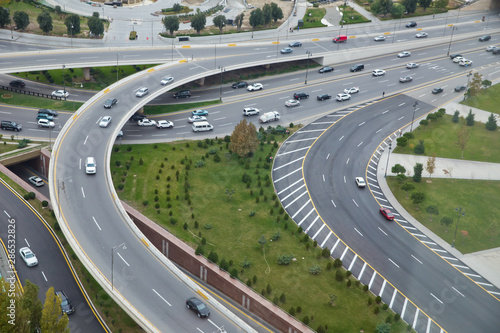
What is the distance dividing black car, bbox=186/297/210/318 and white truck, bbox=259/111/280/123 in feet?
184

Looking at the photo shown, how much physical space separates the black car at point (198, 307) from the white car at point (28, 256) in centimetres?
2394

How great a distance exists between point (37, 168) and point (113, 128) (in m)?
16.5

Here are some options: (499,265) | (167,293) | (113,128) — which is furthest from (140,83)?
(499,265)

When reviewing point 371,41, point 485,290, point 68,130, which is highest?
point 371,41

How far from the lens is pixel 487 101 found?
126250mm

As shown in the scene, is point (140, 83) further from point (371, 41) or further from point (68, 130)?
point (371, 41)

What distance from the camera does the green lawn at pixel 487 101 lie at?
123750 millimetres

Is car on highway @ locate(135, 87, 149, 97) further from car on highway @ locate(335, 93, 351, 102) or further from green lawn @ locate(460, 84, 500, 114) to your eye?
green lawn @ locate(460, 84, 500, 114)

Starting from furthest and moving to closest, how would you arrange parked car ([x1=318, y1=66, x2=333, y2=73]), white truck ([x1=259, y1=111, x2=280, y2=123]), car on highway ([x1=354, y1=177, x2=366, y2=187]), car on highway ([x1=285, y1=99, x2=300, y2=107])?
parked car ([x1=318, y1=66, x2=333, y2=73]), car on highway ([x1=285, y1=99, x2=300, y2=107]), white truck ([x1=259, y1=111, x2=280, y2=123]), car on highway ([x1=354, y1=177, x2=366, y2=187])

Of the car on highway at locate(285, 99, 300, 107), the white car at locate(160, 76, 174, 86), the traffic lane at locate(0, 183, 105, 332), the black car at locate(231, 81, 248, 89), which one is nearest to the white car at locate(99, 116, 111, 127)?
the traffic lane at locate(0, 183, 105, 332)

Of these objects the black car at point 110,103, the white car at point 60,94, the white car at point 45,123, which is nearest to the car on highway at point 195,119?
the black car at point 110,103

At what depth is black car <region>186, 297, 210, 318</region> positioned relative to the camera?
2458 inches

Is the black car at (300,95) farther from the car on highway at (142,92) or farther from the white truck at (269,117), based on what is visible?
the car on highway at (142,92)

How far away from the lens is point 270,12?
152625 mm
